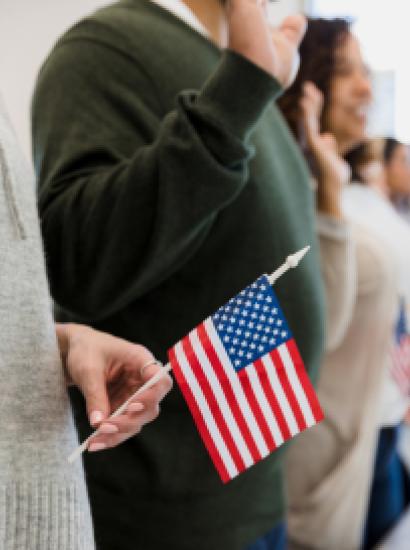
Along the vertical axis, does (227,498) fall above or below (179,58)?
below

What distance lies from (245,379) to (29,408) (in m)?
0.14

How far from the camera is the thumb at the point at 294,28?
62 cm

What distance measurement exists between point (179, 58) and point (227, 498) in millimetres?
498

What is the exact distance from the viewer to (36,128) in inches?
28.2

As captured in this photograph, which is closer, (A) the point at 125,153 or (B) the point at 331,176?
(A) the point at 125,153

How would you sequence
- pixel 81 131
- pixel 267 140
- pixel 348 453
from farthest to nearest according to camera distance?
pixel 348 453, pixel 267 140, pixel 81 131

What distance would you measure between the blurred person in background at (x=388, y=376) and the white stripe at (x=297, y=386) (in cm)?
98

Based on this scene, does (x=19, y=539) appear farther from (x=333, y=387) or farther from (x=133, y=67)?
(x=333, y=387)

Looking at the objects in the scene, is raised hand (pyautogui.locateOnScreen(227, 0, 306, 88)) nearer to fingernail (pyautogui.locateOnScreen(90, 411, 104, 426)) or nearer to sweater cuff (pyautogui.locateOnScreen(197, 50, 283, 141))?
sweater cuff (pyautogui.locateOnScreen(197, 50, 283, 141))

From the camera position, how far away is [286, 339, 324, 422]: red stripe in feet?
1.28

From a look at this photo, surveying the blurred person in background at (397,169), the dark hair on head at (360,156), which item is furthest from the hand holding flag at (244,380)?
the blurred person in background at (397,169)

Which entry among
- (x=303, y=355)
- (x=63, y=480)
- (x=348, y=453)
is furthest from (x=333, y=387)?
(x=63, y=480)

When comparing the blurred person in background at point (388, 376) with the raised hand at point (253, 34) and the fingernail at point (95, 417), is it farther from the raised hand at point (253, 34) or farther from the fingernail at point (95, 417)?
the fingernail at point (95, 417)

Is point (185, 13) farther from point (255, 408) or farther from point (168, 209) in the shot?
point (255, 408)
